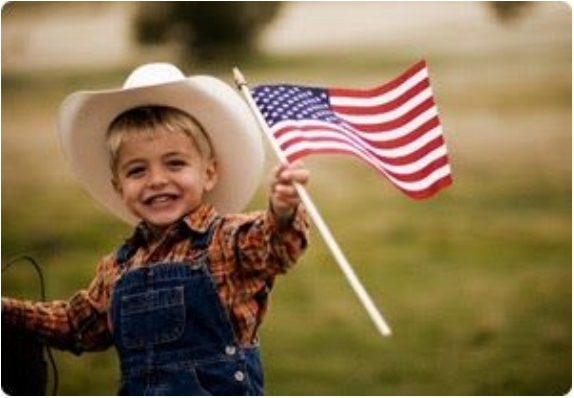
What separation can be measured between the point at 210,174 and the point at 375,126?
35 cm

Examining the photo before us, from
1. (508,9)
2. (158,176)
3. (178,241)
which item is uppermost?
(508,9)

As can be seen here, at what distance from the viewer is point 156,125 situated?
5.87 feet

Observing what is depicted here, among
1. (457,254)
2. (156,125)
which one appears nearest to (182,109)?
(156,125)

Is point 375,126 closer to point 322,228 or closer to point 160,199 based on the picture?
point 322,228

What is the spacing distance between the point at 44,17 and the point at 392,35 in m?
0.76

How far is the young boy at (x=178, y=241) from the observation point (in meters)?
1.75

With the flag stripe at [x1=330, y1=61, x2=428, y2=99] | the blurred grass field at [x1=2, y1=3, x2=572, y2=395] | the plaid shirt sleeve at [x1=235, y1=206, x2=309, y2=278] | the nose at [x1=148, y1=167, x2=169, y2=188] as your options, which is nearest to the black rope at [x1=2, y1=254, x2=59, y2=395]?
the blurred grass field at [x1=2, y1=3, x2=572, y2=395]

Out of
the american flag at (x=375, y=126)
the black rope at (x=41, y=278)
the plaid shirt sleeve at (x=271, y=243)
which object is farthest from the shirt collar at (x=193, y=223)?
the black rope at (x=41, y=278)

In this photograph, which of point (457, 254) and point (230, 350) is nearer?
point (230, 350)

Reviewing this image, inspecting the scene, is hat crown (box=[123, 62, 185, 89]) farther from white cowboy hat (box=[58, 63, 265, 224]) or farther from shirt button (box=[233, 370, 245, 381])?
shirt button (box=[233, 370, 245, 381])

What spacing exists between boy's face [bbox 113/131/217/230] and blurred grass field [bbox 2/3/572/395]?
155 millimetres

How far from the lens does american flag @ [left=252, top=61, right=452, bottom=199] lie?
Answer: 176 cm

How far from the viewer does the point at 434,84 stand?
1.88 m

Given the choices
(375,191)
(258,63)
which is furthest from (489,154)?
(258,63)
